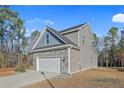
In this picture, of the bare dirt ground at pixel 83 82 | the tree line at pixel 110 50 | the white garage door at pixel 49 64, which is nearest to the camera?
the bare dirt ground at pixel 83 82

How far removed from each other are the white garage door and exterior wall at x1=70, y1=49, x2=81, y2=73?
1.28 m

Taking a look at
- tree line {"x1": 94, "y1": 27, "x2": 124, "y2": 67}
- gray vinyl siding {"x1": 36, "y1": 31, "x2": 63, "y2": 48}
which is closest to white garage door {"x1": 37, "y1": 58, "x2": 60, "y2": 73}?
gray vinyl siding {"x1": 36, "y1": 31, "x2": 63, "y2": 48}

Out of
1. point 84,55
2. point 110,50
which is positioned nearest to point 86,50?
point 84,55

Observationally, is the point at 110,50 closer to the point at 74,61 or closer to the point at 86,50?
the point at 86,50

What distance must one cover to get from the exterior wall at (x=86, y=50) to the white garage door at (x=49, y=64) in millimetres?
3222

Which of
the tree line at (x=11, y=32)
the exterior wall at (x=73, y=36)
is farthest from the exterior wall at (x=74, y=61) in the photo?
the tree line at (x=11, y=32)

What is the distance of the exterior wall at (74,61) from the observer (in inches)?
704

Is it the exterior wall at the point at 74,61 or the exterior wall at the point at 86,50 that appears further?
the exterior wall at the point at 86,50

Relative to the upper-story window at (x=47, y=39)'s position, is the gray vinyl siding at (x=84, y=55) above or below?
below

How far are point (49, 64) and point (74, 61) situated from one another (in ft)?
8.28

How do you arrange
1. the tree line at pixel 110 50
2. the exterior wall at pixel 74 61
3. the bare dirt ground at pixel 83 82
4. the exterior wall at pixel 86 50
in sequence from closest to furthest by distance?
the bare dirt ground at pixel 83 82
the exterior wall at pixel 74 61
the exterior wall at pixel 86 50
the tree line at pixel 110 50

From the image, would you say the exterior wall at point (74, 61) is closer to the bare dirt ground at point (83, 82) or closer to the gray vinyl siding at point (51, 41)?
the gray vinyl siding at point (51, 41)
